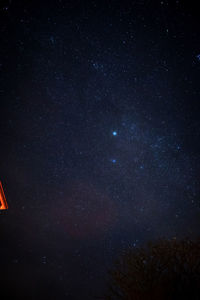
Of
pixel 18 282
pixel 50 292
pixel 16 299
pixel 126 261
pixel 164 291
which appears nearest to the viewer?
pixel 164 291

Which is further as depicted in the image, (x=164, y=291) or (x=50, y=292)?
(x=50, y=292)

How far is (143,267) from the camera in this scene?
2.49 m

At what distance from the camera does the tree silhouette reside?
2.11 m

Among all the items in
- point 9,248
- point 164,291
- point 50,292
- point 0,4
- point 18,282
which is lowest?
point 50,292

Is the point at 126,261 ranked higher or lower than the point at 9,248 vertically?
lower

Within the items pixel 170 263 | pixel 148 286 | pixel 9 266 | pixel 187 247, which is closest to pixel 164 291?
pixel 148 286

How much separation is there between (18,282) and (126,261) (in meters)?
8.21

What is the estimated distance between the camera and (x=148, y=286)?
2254 mm

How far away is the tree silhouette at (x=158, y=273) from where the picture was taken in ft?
6.92

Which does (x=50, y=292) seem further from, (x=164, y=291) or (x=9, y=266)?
(x=164, y=291)

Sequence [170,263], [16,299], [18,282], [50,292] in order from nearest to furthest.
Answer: [170,263] < [16,299] < [18,282] < [50,292]

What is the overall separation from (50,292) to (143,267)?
8829 millimetres

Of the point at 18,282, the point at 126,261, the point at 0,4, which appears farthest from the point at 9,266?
the point at 0,4

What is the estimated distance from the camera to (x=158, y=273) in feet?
7.66
